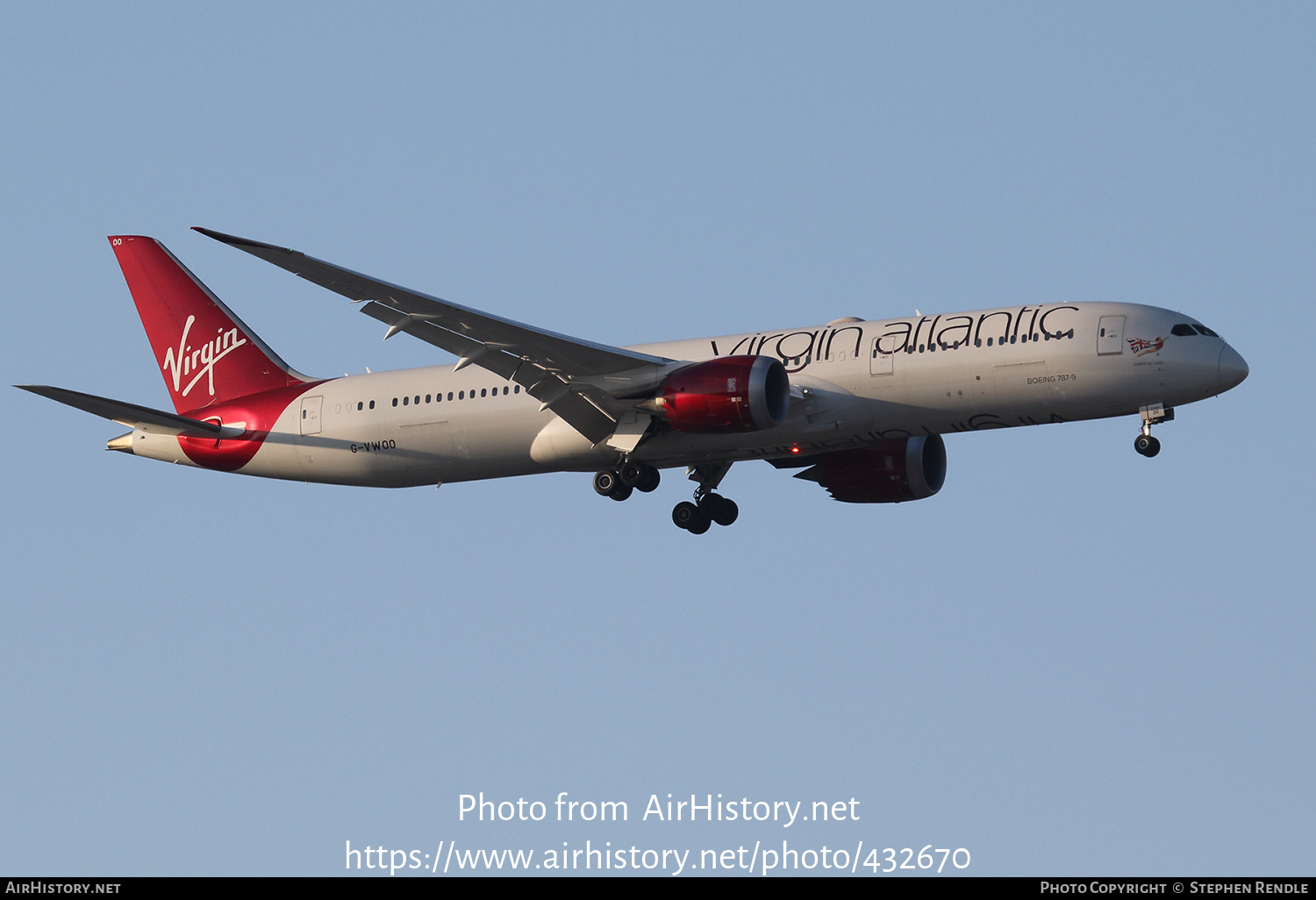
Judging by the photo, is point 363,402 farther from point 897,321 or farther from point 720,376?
point 897,321

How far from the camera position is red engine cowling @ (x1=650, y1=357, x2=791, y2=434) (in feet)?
134

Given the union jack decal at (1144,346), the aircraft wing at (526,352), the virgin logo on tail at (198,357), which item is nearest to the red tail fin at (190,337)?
the virgin logo on tail at (198,357)

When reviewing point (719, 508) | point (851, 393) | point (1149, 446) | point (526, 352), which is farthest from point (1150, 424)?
point (526, 352)

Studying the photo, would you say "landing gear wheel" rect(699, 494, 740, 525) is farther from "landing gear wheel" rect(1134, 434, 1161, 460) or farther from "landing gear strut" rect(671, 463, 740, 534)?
"landing gear wheel" rect(1134, 434, 1161, 460)

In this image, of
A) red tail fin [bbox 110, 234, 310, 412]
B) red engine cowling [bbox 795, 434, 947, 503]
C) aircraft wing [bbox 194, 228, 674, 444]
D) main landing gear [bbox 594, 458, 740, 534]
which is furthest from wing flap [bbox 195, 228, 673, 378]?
red tail fin [bbox 110, 234, 310, 412]

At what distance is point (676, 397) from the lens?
41.7 meters

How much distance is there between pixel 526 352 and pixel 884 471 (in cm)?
1092

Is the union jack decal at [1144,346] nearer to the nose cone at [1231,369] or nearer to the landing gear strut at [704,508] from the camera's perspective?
the nose cone at [1231,369]

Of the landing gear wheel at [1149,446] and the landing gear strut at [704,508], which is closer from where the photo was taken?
the landing gear wheel at [1149,446]

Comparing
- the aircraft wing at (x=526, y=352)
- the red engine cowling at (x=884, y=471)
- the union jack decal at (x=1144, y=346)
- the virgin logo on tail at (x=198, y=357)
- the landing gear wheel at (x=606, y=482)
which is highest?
the virgin logo on tail at (x=198, y=357)

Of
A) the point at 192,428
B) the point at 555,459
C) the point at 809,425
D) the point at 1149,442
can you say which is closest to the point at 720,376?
the point at 809,425

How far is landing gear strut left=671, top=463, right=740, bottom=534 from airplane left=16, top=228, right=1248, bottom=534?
45 millimetres

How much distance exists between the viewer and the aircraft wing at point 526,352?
39438mm

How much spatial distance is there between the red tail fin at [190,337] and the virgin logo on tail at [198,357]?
0.08ft
